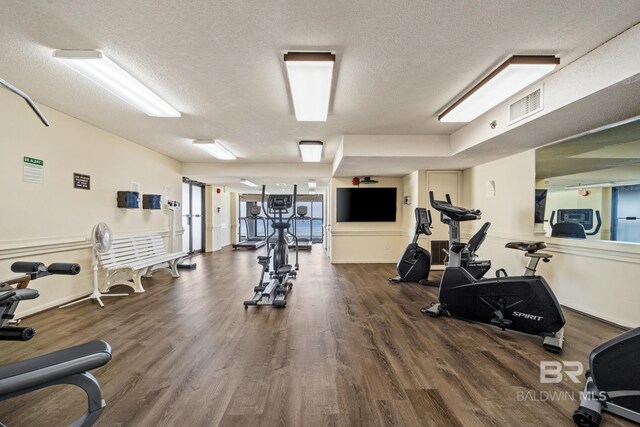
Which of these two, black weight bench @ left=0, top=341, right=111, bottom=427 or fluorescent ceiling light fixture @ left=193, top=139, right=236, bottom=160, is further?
fluorescent ceiling light fixture @ left=193, top=139, right=236, bottom=160

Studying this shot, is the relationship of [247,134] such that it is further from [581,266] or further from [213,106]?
[581,266]

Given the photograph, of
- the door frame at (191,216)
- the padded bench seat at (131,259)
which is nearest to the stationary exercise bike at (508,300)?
the padded bench seat at (131,259)

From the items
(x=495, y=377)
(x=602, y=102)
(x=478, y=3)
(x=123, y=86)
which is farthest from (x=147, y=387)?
(x=602, y=102)

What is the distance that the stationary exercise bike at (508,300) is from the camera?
255 cm

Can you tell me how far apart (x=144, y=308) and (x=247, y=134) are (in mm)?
2889

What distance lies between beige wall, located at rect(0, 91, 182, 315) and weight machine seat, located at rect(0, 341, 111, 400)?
2668 mm

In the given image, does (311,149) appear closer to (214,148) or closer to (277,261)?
(214,148)

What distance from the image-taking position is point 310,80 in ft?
8.29

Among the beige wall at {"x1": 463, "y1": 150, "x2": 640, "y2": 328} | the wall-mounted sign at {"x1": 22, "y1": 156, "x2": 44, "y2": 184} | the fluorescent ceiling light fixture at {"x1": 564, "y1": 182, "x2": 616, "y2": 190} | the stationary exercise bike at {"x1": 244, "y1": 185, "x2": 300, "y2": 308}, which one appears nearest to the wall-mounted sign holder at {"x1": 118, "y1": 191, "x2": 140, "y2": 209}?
the wall-mounted sign at {"x1": 22, "y1": 156, "x2": 44, "y2": 184}

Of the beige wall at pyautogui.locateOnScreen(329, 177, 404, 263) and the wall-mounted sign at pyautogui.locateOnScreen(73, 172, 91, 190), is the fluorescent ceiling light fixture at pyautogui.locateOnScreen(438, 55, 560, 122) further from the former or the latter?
the wall-mounted sign at pyautogui.locateOnScreen(73, 172, 91, 190)

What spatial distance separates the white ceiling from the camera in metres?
1.77

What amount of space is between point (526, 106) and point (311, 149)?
10.6 ft

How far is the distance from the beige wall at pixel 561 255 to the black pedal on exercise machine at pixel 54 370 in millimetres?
4532
